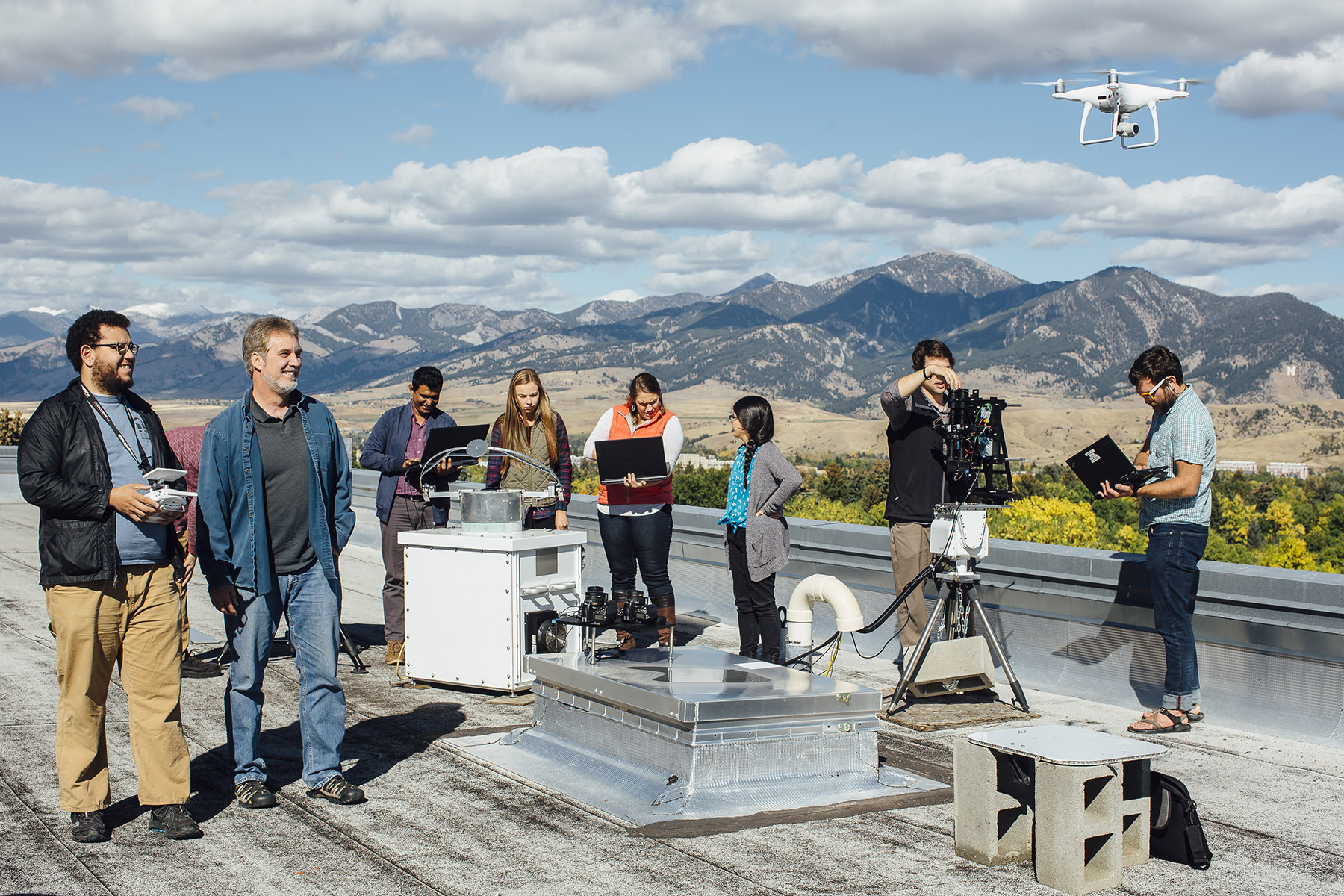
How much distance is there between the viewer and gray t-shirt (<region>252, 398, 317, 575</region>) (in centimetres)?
490

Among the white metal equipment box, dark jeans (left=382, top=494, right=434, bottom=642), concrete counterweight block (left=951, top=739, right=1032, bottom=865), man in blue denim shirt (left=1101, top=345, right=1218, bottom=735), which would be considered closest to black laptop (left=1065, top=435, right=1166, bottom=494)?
man in blue denim shirt (left=1101, top=345, right=1218, bottom=735)

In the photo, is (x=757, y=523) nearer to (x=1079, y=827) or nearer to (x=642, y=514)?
(x=642, y=514)

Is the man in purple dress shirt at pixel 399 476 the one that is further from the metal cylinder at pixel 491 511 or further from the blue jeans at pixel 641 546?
the blue jeans at pixel 641 546

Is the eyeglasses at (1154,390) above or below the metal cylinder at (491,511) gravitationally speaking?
above

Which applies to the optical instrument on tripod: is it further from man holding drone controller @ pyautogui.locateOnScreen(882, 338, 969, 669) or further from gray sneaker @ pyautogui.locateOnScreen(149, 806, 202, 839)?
gray sneaker @ pyautogui.locateOnScreen(149, 806, 202, 839)

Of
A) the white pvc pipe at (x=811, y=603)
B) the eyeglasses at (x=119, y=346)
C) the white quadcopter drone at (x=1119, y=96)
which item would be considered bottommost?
the white pvc pipe at (x=811, y=603)

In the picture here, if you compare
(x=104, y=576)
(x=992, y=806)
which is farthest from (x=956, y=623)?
(x=104, y=576)

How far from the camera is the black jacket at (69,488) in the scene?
14.4 feet

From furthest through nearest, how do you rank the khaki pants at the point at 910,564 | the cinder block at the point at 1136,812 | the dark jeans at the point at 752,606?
the khaki pants at the point at 910,564, the dark jeans at the point at 752,606, the cinder block at the point at 1136,812

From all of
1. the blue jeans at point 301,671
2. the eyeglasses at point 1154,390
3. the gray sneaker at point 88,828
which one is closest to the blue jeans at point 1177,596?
the eyeglasses at point 1154,390

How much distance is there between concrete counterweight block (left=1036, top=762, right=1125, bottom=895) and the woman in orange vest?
363 centimetres

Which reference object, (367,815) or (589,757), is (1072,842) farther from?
(367,815)

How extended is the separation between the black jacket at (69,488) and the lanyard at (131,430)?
1.7 inches

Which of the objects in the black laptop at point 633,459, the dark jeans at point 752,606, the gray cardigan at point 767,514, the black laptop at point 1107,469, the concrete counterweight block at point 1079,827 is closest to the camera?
the concrete counterweight block at point 1079,827
